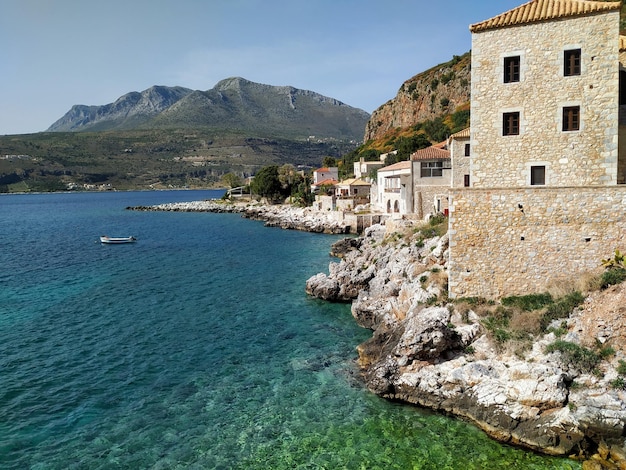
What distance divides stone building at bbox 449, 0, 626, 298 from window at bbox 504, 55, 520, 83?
0.04 meters

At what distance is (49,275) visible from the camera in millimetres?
39562

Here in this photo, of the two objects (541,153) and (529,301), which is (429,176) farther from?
(529,301)

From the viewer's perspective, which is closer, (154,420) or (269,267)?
(154,420)

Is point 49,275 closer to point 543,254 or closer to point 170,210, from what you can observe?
point 543,254

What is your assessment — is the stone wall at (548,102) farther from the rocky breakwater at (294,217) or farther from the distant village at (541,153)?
the rocky breakwater at (294,217)

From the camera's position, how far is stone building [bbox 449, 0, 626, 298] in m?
→ 17.8

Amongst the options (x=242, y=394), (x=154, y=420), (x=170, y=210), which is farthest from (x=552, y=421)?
(x=170, y=210)

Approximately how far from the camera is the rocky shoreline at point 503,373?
43.5 feet

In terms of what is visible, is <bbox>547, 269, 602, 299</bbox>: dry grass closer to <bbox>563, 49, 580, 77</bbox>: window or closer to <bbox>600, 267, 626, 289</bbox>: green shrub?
<bbox>600, 267, 626, 289</bbox>: green shrub

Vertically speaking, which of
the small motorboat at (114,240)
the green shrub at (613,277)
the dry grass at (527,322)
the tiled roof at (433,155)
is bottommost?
the dry grass at (527,322)

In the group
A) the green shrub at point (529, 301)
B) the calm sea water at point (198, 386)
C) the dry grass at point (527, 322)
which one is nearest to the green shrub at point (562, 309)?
the dry grass at point (527, 322)

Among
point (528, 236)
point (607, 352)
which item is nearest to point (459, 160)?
point (528, 236)

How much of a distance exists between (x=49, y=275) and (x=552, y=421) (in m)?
39.4

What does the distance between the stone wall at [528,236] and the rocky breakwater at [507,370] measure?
1.25 meters
